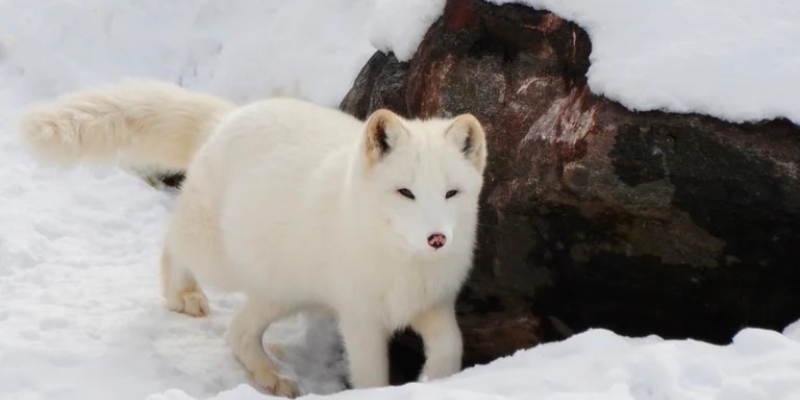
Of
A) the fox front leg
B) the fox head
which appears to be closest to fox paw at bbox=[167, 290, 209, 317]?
the fox front leg

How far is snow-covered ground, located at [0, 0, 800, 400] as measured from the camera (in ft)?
10.5

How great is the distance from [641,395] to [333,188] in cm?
163

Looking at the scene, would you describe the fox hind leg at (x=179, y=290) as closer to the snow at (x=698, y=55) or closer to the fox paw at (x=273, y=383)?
the fox paw at (x=273, y=383)

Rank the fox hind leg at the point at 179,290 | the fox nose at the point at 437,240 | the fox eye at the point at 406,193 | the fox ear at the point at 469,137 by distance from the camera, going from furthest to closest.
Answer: the fox hind leg at the point at 179,290 → the fox ear at the point at 469,137 → the fox eye at the point at 406,193 → the fox nose at the point at 437,240

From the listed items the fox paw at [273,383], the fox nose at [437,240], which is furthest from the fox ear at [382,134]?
the fox paw at [273,383]

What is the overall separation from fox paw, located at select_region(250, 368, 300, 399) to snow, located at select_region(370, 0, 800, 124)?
194cm

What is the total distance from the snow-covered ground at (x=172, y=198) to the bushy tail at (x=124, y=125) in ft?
2.45

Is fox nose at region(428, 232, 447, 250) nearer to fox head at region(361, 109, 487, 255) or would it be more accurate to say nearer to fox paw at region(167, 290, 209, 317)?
fox head at region(361, 109, 487, 255)

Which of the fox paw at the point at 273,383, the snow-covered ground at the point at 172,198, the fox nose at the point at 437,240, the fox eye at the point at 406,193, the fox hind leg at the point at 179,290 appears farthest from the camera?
the fox hind leg at the point at 179,290

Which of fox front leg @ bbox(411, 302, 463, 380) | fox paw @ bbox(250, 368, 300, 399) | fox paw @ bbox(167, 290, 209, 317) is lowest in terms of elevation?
fox paw @ bbox(250, 368, 300, 399)

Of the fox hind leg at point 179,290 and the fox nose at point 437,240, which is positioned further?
the fox hind leg at point 179,290

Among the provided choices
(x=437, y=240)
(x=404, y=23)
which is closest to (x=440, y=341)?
(x=437, y=240)

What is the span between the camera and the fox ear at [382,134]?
371 centimetres

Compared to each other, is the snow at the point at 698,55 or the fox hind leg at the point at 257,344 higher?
the snow at the point at 698,55
